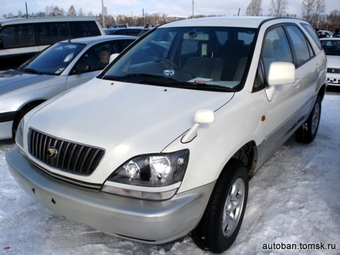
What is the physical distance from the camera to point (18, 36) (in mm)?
7289

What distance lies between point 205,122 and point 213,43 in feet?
4.69

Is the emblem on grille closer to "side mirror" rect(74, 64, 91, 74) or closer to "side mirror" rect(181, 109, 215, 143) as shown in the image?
"side mirror" rect(181, 109, 215, 143)

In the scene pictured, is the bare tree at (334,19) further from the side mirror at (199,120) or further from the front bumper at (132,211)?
the front bumper at (132,211)

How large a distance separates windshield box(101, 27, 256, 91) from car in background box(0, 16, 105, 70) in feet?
15.6

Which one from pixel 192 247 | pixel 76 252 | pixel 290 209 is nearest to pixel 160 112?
pixel 192 247

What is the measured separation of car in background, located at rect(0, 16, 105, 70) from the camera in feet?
23.3

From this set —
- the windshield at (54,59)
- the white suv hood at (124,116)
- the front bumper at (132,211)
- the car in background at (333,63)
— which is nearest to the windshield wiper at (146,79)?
the white suv hood at (124,116)

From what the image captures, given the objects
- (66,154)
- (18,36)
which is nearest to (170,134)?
(66,154)

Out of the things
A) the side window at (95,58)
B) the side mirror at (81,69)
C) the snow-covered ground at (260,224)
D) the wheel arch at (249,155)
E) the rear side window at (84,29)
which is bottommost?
the snow-covered ground at (260,224)

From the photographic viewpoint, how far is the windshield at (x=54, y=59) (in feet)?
17.1

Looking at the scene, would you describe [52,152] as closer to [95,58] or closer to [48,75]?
[48,75]

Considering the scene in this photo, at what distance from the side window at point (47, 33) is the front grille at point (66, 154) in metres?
6.01

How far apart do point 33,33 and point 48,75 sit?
3092mm

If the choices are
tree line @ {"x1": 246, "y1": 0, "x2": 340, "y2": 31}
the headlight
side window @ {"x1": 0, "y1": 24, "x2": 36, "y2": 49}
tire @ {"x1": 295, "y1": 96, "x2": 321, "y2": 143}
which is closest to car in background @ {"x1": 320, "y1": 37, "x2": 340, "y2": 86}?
tire @ {"x1": 295, "y1": 96, "x2": 321, "y2": 143}
